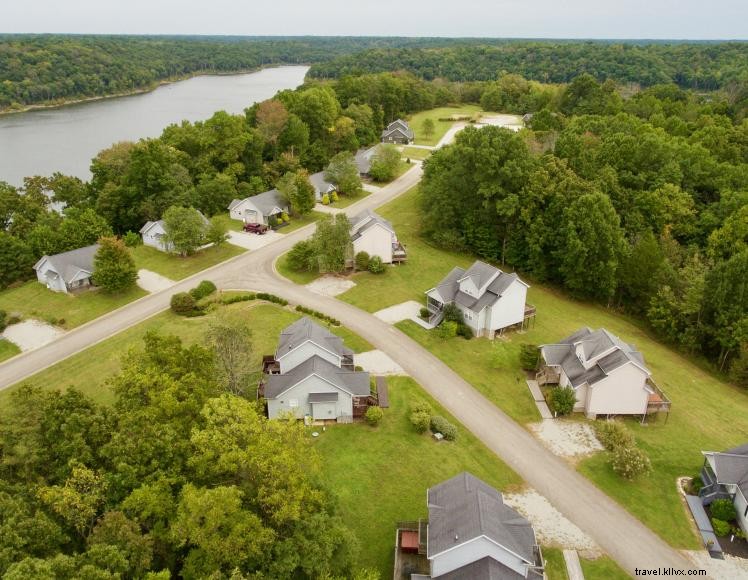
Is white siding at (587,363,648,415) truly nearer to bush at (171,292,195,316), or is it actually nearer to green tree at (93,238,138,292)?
bush at (171,292,195,316)

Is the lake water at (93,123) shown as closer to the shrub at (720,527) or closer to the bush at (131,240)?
the bush at (131,240)

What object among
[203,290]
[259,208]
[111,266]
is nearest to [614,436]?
[203,290]

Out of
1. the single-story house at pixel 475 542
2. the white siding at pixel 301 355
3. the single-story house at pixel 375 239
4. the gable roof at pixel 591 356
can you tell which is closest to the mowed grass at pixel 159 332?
the white siding at pixel 301 355

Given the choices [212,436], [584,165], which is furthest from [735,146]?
[212,436]

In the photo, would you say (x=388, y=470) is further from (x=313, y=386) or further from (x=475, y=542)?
(x=475, y=542)

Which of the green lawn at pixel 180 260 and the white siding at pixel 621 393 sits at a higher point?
the white siding at pixel 621 393

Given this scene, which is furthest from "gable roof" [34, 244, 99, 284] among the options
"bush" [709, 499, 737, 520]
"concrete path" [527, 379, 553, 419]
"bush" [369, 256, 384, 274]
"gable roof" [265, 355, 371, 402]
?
"bush" [709, 499, 737, 520]
